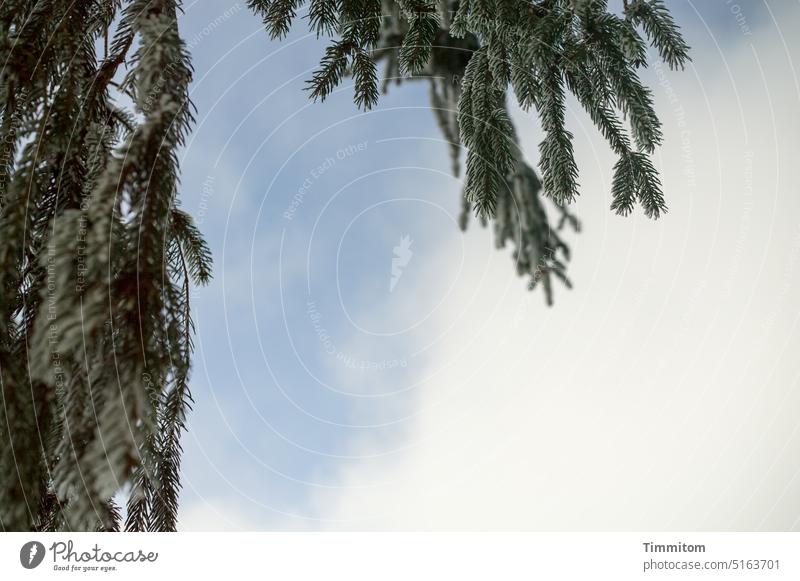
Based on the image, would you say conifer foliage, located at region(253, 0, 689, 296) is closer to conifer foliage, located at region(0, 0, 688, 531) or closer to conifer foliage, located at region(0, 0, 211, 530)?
conifer foliage, located at region(0, 0, 688, 531)

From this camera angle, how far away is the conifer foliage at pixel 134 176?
0.35 meters

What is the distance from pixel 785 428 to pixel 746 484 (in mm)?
93

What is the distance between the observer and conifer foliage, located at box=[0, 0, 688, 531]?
1.13ft

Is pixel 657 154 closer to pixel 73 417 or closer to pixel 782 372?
pixel 782 372

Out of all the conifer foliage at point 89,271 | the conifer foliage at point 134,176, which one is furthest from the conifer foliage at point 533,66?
the conifer foliage at point 89,271

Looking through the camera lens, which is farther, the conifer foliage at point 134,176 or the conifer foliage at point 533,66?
the conifer foliage at point 533,66

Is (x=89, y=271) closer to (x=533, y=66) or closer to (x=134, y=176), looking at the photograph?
(x=134, y=176)

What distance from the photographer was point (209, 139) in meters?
0.67

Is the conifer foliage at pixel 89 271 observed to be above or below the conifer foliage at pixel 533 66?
below

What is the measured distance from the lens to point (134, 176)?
14.5 inches

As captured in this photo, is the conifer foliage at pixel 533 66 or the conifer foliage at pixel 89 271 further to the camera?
the conifer foliage at pixel 533 66

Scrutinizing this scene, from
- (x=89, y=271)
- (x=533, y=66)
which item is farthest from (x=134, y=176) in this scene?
(x=533, y=66)

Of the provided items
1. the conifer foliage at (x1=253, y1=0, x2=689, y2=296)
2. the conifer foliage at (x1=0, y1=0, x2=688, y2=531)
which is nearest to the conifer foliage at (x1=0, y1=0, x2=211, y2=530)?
the conifer foliage at (x1=0, y1=0, x2=688, y2=531)

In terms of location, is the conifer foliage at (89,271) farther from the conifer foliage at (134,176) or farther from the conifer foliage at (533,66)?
the conifer foliage at (533,66)
